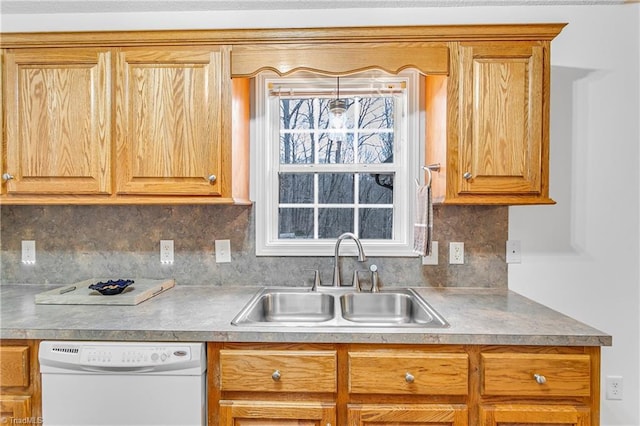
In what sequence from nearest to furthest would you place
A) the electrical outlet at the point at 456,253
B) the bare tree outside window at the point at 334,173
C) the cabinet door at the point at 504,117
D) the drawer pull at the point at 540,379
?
the drawer pull at the point at 540,379, the cabinet door at the point at 504,117, the electrical outlet at the point at 456,253, the bare tree outside window at the point at 334,173

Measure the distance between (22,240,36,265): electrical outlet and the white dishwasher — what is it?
98 cm

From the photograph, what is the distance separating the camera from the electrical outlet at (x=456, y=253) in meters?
1.85

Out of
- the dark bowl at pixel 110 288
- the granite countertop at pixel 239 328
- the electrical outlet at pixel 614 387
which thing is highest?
the dark bowl at pixel 110 288

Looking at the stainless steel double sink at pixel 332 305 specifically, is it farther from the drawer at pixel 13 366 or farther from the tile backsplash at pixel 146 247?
the drawer at pixel 13 366

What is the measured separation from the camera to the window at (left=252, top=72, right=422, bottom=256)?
6.28 ft

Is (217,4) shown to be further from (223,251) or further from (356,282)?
(356,282)

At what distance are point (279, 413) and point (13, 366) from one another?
977 millimetres

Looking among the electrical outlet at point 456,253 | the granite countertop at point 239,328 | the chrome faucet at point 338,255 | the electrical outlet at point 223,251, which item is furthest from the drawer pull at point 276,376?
the electrical outlet at point 456,253

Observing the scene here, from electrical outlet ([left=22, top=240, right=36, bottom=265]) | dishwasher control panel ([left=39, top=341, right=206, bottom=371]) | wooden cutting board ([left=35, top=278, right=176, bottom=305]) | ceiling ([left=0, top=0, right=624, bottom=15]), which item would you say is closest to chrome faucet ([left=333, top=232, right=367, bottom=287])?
dishwasher control panel ([left=39, top=341, right=206, bottom=371])

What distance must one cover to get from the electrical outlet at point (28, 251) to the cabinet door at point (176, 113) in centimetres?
90

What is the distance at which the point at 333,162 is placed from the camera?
201cm

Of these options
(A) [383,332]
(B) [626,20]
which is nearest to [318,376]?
(A) [383,332]

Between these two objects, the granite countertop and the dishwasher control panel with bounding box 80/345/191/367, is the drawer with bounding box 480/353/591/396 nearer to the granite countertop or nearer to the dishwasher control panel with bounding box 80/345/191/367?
the granite countertop

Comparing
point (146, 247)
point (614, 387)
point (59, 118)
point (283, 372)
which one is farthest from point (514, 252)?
point (59, 118)
